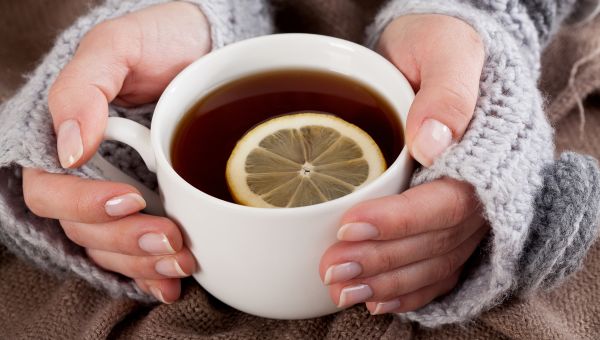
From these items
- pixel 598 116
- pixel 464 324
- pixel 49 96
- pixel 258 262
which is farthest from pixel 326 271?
pixel 598 116

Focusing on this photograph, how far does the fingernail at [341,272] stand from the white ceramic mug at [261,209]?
15 mm

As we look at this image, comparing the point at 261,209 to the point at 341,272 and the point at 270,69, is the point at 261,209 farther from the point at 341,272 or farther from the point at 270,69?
the point at 270,69

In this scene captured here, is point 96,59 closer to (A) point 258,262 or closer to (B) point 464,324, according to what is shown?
(A) point 258,262

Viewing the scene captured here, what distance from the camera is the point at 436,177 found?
583 millimetres

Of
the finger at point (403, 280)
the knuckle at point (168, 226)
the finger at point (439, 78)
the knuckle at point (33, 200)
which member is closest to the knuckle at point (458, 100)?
the finger at point (439, 78)

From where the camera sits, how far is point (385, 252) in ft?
1.95

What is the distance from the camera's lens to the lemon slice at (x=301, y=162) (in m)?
0.60

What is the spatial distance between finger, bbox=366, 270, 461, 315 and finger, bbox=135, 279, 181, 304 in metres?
0.18

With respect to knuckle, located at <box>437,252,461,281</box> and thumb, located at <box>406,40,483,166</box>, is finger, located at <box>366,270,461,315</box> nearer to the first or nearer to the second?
knuckle, located at <box>437,252,461,281</box>

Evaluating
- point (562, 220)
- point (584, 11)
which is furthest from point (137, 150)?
point (584, 11)

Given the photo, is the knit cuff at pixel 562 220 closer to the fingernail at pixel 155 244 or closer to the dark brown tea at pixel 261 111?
the dark brown tea at pixel 261 111

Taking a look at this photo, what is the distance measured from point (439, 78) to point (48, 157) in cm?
35

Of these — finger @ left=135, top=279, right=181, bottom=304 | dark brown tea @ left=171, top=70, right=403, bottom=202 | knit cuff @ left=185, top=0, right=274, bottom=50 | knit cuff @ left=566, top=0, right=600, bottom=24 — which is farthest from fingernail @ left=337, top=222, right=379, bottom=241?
knit cuff @ left=566, top=0, right=600, bottom=24

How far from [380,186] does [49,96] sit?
327 mm
